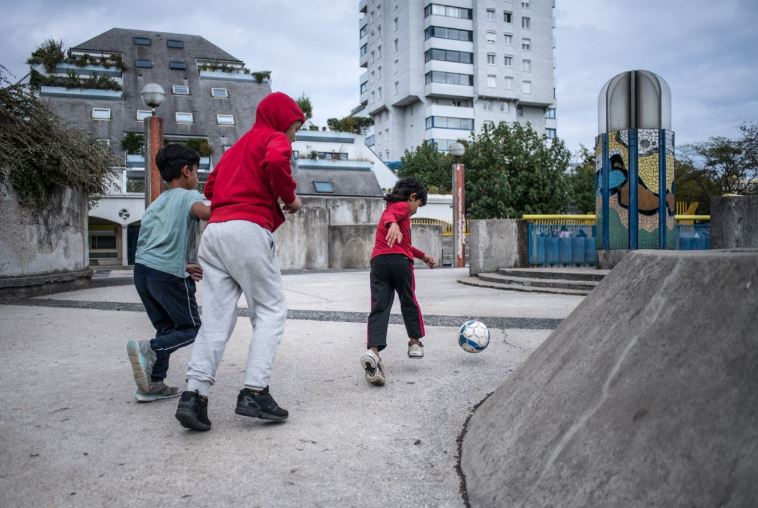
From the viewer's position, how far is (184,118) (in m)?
46.8

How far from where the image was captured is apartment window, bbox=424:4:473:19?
71.4m

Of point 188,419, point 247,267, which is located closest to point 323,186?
point 247,267

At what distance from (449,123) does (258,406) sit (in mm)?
71062

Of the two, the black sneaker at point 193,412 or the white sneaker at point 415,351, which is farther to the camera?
the white sneaker at point 415,351

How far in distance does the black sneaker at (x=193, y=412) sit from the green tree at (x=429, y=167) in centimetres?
4808

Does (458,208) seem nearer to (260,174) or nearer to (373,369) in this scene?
(373,369)

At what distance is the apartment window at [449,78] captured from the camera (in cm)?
7181

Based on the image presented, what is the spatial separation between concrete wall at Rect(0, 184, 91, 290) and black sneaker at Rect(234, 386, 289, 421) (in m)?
8.61

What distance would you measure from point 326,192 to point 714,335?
37198 millimetres

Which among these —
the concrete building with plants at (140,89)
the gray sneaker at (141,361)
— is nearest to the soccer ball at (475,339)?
the gray sneaker at (141,361)

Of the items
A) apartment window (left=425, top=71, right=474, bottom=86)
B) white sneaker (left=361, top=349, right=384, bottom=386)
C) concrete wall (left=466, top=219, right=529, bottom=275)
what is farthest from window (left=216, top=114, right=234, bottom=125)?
white sneaker (left=361, top=349, right=384, bottom=386)

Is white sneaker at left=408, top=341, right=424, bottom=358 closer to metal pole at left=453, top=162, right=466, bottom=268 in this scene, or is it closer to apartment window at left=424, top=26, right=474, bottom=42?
metal pole at left=453, top=162, right=466, bottom=268

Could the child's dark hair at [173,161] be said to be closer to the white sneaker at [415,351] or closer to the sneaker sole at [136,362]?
the sneaker sole at [136,362]

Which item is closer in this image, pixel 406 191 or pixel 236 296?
pixel 236 296
